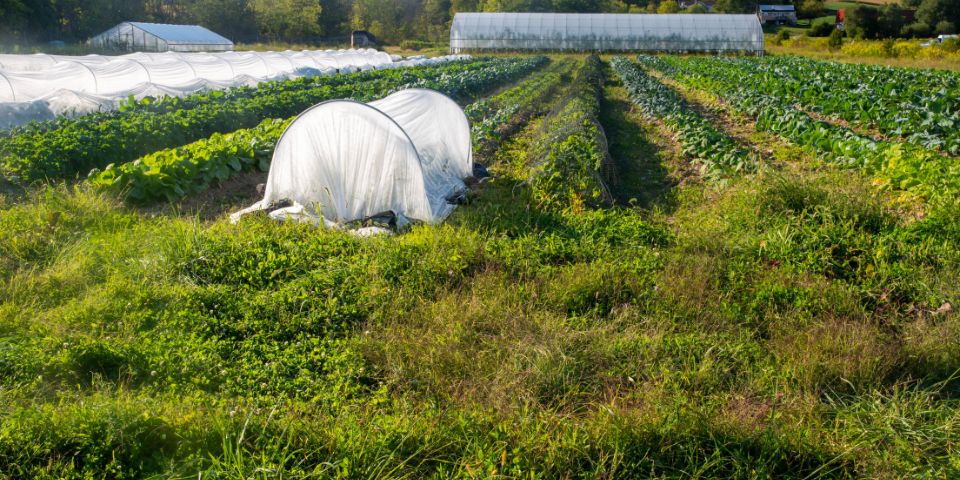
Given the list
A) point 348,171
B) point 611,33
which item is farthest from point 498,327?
point 611,33

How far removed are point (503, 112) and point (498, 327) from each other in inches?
385

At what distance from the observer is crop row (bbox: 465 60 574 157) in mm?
11547

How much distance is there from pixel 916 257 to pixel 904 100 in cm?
1109

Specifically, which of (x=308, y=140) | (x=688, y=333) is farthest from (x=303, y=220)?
(x=688, y=333)

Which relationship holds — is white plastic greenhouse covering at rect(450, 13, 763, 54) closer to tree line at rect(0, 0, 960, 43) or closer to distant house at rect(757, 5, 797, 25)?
Answer: tree line at rect(0, 0, 960, 43)

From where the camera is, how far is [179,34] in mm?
36969

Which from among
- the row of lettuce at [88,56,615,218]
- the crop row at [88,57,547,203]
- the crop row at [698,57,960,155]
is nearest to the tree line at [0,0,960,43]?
the crop row at [88,57,547,203]

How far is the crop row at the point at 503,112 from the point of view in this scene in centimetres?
1155

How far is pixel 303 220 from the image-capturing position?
22.8 feet

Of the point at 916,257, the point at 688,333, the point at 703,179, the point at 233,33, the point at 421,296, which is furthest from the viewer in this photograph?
the point at 233,33

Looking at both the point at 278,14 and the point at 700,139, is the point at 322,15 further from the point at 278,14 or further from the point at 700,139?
the point at 700,139

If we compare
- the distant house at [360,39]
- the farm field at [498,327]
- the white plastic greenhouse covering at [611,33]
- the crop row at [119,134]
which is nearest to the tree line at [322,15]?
the distant house at [360,39]

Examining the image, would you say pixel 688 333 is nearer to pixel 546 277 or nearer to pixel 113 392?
pixel 546 277

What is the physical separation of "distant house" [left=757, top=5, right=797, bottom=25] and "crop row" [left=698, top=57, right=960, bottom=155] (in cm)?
5305
